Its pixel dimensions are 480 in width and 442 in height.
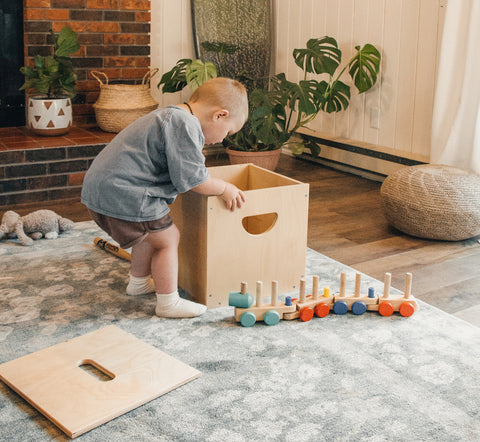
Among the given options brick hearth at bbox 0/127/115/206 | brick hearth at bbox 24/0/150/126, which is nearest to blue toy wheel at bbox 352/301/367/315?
brick hearth at bbox 0/127/115/206

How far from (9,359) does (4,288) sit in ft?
1.61

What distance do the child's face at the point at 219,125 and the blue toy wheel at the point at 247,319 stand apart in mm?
528

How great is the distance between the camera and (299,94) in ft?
11.5

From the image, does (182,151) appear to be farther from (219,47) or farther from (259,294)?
(219,47)

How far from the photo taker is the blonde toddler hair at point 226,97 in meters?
1.84

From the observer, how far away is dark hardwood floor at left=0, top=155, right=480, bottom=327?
216 centimetres

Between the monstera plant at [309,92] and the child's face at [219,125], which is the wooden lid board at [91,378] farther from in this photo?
the monstera plant at [309,92]

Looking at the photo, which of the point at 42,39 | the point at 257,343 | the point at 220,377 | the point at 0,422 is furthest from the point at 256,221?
the point at 42,39

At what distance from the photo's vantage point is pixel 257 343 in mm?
1741

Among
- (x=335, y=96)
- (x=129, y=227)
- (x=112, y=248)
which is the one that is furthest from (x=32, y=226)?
(x=335, y=96)

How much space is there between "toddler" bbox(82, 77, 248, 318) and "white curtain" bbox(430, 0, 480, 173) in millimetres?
1596

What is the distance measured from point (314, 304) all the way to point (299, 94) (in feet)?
6.08

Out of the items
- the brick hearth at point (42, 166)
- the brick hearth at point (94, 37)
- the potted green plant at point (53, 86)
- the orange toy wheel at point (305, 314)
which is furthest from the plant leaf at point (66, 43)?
the orange toy wheel at point (305, 314)

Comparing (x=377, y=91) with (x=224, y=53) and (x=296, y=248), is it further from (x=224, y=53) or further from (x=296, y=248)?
(x=296, y=248)
